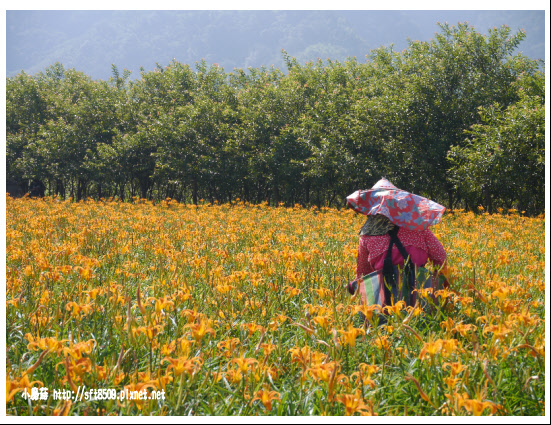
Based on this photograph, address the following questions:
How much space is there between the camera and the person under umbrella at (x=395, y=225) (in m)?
2.77

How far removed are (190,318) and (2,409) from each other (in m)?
0.72

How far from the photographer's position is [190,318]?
5.86ft

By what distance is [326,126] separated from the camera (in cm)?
1731

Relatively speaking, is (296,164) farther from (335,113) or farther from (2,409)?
(2,409)

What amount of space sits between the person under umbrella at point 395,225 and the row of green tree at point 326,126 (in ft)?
34.5

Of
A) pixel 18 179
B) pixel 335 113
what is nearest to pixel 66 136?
pixel 18 179

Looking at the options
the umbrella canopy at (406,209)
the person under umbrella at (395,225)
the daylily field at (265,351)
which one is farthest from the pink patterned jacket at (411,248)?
the daylily field at (265,351)

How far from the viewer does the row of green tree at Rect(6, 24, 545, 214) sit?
1409cm

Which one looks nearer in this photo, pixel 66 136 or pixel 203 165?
pixel 203 165

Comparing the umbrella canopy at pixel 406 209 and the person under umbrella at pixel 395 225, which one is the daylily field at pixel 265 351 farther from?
the umbrella canopy at pixel 406 209

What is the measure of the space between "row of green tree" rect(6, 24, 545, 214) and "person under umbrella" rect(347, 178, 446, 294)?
10.5 m

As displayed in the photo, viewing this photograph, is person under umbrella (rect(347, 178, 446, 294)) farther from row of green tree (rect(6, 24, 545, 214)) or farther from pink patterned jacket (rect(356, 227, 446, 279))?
row of green tree (rect(6, 24, 545, 214))

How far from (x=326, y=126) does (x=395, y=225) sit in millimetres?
14977

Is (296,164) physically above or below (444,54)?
below
